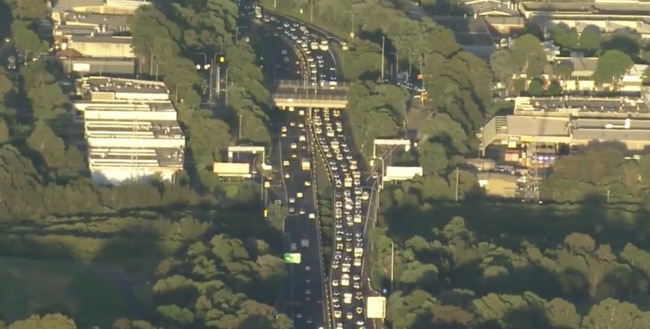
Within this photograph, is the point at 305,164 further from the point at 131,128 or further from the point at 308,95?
the point at 308,95

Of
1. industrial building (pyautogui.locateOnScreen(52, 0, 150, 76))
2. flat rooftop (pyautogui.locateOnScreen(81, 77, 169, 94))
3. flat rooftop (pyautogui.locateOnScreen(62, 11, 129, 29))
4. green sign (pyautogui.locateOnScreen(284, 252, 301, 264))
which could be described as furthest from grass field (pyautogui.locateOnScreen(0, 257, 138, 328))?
flat rooftop (pyautogui.locateOnScreen(62, 11, 129, 29))

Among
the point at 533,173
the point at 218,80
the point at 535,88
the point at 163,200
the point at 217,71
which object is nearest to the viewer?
the point at 163,200

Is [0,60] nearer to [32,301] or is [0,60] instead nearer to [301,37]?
[301,37]

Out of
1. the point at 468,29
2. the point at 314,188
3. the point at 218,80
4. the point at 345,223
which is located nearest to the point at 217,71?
the point at 218,80

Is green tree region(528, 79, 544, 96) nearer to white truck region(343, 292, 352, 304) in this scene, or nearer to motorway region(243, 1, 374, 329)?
motorway region(243, 1, 374, 329)

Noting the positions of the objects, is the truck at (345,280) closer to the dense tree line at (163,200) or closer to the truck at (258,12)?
the dense tree line at (163,200)

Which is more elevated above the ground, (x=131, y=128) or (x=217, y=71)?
(x=217, y=71)

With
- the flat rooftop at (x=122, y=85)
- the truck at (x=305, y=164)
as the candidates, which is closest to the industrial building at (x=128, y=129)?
the flat rooftop at (x=122, y=85)
